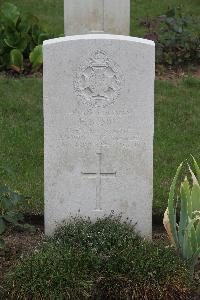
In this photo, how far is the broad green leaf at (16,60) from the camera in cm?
905

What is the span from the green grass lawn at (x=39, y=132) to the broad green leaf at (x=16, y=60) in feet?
0.99

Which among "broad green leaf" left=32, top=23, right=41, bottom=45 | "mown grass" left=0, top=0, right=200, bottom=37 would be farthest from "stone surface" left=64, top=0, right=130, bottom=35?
"mown grass" left=0, top=0, right=200, bottom=37

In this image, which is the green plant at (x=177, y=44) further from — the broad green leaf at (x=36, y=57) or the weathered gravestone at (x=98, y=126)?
the weathered gravestone at (x=98, y=126)

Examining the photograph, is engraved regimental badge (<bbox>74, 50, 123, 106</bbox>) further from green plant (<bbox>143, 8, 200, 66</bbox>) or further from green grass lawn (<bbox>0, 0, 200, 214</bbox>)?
green plant (<bbox>143, 8, 200, 66</bbox>)

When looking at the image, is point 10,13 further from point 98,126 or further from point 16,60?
point 98,126

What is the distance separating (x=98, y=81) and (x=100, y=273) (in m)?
1.22

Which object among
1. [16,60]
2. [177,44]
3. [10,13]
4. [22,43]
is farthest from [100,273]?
[10,13]

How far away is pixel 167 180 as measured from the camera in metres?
6.49

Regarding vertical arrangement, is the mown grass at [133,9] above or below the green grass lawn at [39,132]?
above

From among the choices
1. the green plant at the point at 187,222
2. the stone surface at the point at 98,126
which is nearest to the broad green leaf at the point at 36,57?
the stone surface at the point at 98,126

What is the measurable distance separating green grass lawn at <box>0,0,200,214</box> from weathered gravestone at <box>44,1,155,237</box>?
2.41 ft

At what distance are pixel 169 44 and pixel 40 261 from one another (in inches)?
211

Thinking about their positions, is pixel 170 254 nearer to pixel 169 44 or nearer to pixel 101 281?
pixel 101 281

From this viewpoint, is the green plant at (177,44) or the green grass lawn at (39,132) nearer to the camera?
the green grass lawn at (39,132)
